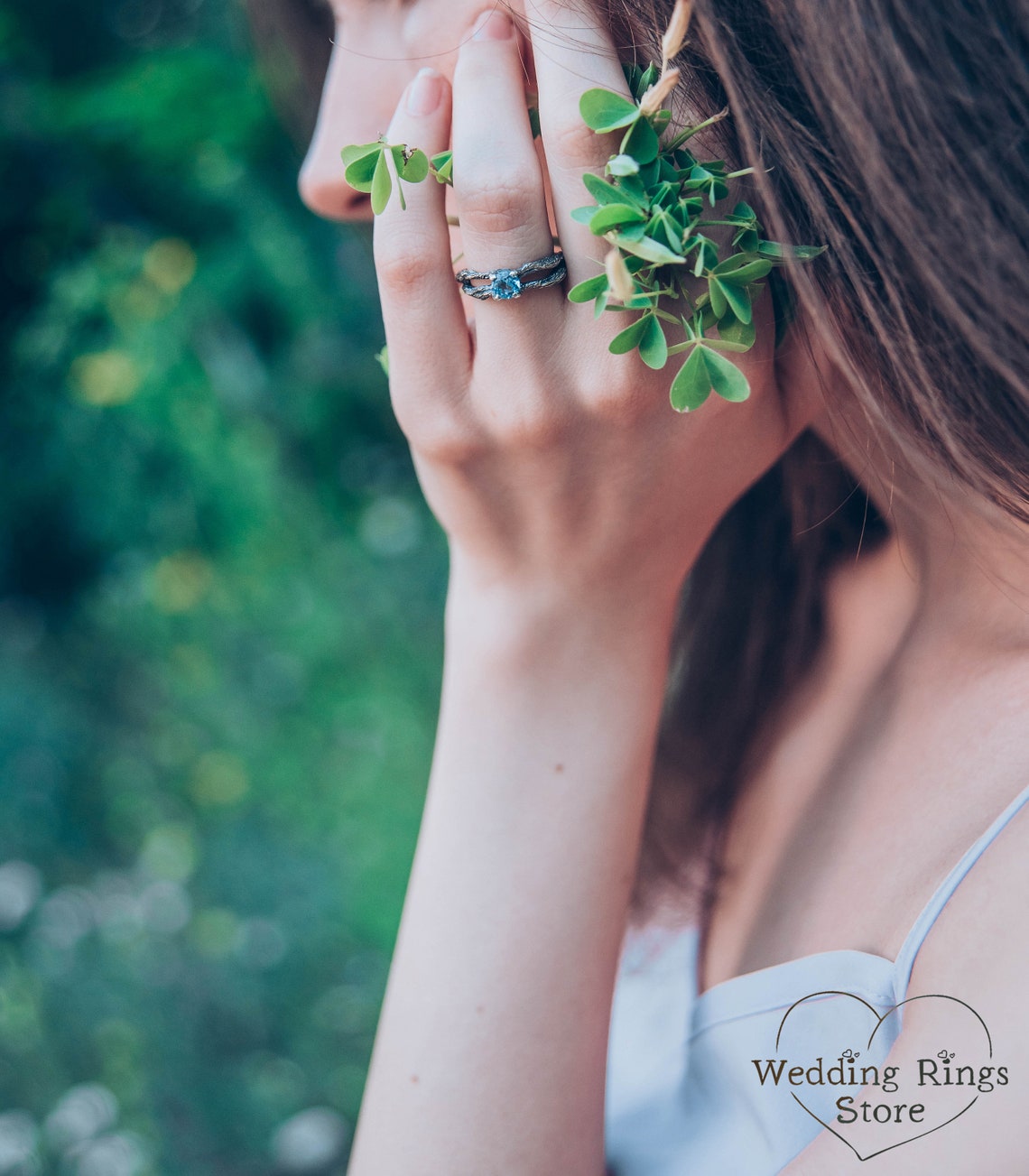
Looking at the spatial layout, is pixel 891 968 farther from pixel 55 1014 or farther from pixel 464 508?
pixel 55 1014

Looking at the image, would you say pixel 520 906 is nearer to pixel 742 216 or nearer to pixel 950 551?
pixel 950 551

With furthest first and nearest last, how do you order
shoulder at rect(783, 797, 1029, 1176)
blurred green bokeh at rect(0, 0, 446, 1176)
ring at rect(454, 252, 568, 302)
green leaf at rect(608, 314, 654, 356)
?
blurred green bokeh at rect(0, 0, 446, 1176) → ring at rect(454, 252, 568, 302) → green leaf at rect(608, 314, 654, 356) → shoulder at rect(783, 797, 1029, 1176)

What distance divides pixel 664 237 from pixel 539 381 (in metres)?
0.26

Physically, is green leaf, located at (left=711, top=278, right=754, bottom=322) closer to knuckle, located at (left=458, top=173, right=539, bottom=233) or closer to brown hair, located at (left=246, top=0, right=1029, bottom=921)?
brown hair, located at (left=246, top=0, right=1029, bottom=921)

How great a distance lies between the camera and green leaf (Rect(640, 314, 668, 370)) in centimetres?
81

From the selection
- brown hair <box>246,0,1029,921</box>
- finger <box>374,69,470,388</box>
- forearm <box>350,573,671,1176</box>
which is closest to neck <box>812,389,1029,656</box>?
brown hair <box>246,0,1029,921</box>

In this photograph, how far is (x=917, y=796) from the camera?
105 cm

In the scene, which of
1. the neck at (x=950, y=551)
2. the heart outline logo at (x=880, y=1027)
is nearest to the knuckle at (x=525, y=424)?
the neck at (x=950, y=551)

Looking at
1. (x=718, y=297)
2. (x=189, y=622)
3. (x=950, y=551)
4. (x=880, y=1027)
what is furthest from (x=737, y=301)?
(x=189, y=622)

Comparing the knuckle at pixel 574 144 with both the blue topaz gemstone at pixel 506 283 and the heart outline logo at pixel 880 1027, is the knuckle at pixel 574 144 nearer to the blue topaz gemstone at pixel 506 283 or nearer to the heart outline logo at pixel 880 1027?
the blue topaz gemstone at pixel 506 283

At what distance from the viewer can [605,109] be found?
0.79m

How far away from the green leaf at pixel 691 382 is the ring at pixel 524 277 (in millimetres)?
220

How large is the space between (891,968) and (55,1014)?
8.14 ft

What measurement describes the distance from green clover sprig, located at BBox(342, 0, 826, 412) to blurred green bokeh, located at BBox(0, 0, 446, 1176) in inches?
54.4
